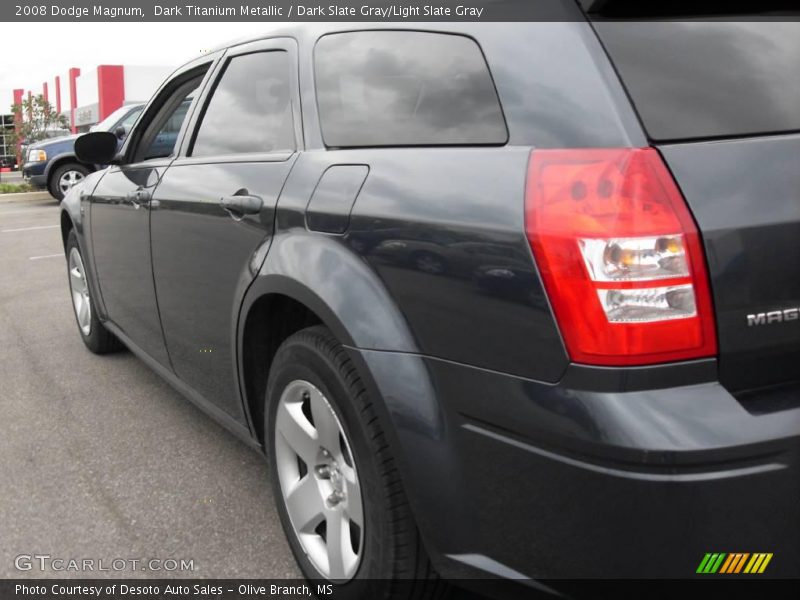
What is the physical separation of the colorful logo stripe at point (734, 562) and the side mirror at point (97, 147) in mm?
3371

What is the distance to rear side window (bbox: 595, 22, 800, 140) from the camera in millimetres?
1630

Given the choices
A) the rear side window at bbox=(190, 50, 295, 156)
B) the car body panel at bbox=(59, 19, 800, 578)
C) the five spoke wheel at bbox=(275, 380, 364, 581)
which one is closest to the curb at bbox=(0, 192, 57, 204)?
the rear side window at bbox=(190, 50, 295, 156)

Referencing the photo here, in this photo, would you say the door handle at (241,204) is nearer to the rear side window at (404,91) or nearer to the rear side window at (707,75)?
the rear side window at (404,91)

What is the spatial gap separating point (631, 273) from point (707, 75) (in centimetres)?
52

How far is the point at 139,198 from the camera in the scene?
339 centimetres

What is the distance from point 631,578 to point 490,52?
1.21 m

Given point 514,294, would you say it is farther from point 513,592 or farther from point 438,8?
point 438,8

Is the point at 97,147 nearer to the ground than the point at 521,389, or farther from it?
farther from it

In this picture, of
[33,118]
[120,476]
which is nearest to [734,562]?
[120,476]

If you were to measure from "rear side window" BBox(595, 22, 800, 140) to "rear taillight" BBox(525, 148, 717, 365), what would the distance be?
15 centimetres

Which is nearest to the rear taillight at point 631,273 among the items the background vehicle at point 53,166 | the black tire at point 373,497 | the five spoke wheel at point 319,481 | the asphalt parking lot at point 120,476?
the black tire at point 373,497

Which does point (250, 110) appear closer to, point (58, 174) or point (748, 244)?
point (748, 244)

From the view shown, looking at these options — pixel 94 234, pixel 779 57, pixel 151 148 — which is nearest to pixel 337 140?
pixel 779 57

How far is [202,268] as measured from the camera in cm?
277
